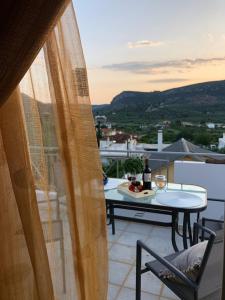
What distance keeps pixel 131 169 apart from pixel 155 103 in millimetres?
859

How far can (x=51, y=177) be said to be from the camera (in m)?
0.82

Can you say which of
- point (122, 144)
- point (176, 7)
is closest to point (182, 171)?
point (122, 144)

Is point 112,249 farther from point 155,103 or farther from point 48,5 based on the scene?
point 48,5

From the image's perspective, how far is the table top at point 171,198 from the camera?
82.6 inches

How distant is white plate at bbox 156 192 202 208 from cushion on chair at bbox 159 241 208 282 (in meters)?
0.55

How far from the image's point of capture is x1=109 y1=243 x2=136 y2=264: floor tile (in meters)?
2.51

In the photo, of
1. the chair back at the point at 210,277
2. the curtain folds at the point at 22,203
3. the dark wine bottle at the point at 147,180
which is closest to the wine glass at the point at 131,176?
the dark wine bottle at the point at 147,180

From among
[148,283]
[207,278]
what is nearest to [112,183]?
[148,283]

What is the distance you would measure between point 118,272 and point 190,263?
1.00 m

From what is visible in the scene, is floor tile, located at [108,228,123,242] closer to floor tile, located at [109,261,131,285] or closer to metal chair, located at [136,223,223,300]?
floor tile, located at [109,261,131,285]

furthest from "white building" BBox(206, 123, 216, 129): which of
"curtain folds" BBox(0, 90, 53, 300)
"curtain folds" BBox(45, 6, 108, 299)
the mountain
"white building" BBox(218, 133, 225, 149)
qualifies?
"curtain folds" BBox(0, 90, 53, 300)

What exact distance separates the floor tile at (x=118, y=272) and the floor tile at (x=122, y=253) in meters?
0.08

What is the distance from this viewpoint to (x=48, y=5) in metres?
0.58

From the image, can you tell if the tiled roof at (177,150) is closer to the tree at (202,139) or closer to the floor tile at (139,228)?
the tree at (202,139)
